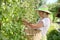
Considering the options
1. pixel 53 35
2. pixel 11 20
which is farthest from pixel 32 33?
pixel 53 35

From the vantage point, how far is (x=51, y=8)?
13.2 metres

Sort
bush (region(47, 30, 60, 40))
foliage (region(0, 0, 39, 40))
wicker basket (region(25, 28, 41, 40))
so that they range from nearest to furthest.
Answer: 1. foliage (region(0, 0, 39, 40))
2. wicker basket (region(25, 28, 41, 40))
3. bush (region(47, 30, 60, 40))

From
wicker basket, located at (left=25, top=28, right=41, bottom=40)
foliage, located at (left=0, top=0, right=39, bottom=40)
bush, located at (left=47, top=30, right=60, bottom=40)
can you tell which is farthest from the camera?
bush, located at (left=47, top=30, right=60, bottom=40)

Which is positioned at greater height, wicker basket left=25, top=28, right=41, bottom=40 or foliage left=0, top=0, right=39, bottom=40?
foliage left=0, top=0, right=39, bottom=40

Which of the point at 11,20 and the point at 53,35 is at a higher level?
the point at 11,20

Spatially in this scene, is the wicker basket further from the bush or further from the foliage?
the bush

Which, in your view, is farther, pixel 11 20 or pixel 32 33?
pixel 32 33

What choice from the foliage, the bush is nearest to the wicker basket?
the foliage

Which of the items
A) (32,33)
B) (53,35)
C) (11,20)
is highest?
(11,20)

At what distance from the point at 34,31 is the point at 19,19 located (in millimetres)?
690

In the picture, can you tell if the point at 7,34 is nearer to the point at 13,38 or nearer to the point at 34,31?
the point at 13,38

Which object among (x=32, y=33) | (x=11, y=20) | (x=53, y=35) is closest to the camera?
(x=11, y=20)

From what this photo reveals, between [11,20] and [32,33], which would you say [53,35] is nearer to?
[32,33]

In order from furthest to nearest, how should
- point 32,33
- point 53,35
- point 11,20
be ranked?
1. point 53,35
2. point 32,33
3. point 11,20
